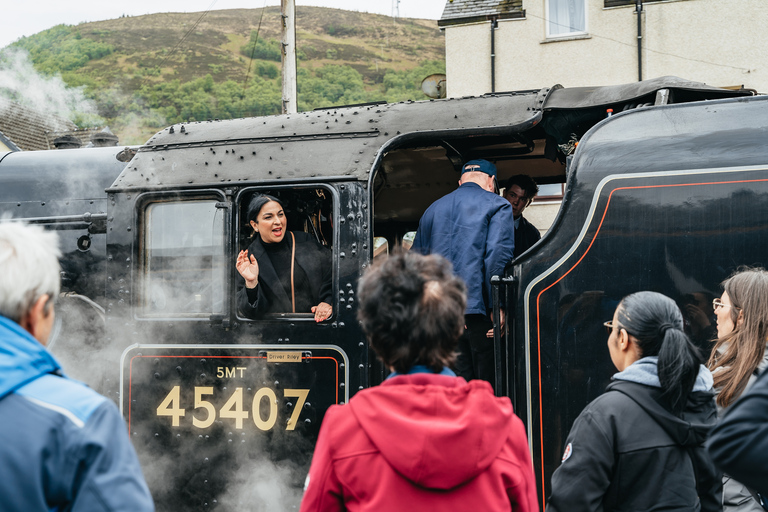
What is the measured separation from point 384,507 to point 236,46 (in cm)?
10687

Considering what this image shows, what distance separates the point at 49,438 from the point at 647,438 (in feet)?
5.21

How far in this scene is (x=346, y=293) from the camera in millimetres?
3662

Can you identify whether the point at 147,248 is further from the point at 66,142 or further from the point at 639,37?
the point at 639,37

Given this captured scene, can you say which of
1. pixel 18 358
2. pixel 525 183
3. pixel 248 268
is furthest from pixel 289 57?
pixel 18 358

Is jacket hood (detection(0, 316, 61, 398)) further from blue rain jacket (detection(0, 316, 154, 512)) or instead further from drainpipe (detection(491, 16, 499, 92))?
drainpipe (detection(491, 16, 499, 92))

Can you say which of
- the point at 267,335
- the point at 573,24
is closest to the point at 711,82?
the point at 573,24

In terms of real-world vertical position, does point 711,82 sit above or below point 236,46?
below

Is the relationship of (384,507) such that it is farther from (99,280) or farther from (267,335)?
(99,280)

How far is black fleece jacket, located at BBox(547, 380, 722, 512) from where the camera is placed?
1947 mm

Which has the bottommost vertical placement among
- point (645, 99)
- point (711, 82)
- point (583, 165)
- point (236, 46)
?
point (583, 165)

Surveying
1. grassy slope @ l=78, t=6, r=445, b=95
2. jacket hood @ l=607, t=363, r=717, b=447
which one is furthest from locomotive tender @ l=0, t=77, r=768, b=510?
grassy slope @ l=78, t=6, r=445, b=95

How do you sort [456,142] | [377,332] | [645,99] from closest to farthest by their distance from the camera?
[377,332]
[645,99]
[456,142]

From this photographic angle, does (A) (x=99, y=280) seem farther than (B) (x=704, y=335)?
Yes

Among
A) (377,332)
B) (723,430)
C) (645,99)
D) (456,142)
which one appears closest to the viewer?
(723,430)
